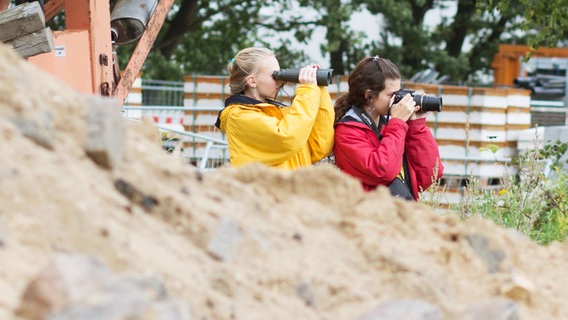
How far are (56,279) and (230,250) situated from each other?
63 cm

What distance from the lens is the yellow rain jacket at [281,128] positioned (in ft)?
15.8

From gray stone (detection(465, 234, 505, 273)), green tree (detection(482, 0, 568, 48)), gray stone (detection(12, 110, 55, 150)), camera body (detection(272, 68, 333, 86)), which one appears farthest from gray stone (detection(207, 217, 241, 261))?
green tree (detection(482, 0, 568, 48))

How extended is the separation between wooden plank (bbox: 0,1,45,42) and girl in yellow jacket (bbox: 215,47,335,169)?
4.94 ft

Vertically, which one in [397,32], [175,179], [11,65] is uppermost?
[11,65]

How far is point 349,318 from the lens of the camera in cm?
257

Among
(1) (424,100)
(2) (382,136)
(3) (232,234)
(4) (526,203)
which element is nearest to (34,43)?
(2) (382,136)

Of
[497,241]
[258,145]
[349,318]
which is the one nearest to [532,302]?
[497,241]

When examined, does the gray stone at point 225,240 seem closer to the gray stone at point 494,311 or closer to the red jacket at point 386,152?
the gray stone at point 494,311

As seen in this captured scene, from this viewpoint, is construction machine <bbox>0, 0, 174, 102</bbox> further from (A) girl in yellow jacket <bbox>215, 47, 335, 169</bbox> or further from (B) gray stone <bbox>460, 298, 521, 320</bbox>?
(B) gray stone <bbox>460, 298, 521, 320</bbox>

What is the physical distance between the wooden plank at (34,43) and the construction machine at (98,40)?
0.44m

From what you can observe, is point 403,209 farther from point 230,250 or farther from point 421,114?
point 421,114

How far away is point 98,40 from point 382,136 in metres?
3.13

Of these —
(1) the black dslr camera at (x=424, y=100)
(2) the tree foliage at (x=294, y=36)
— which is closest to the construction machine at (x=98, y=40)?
(1) the black dslr camera at (x=424, y=100)

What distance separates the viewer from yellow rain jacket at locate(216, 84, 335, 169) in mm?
4828
